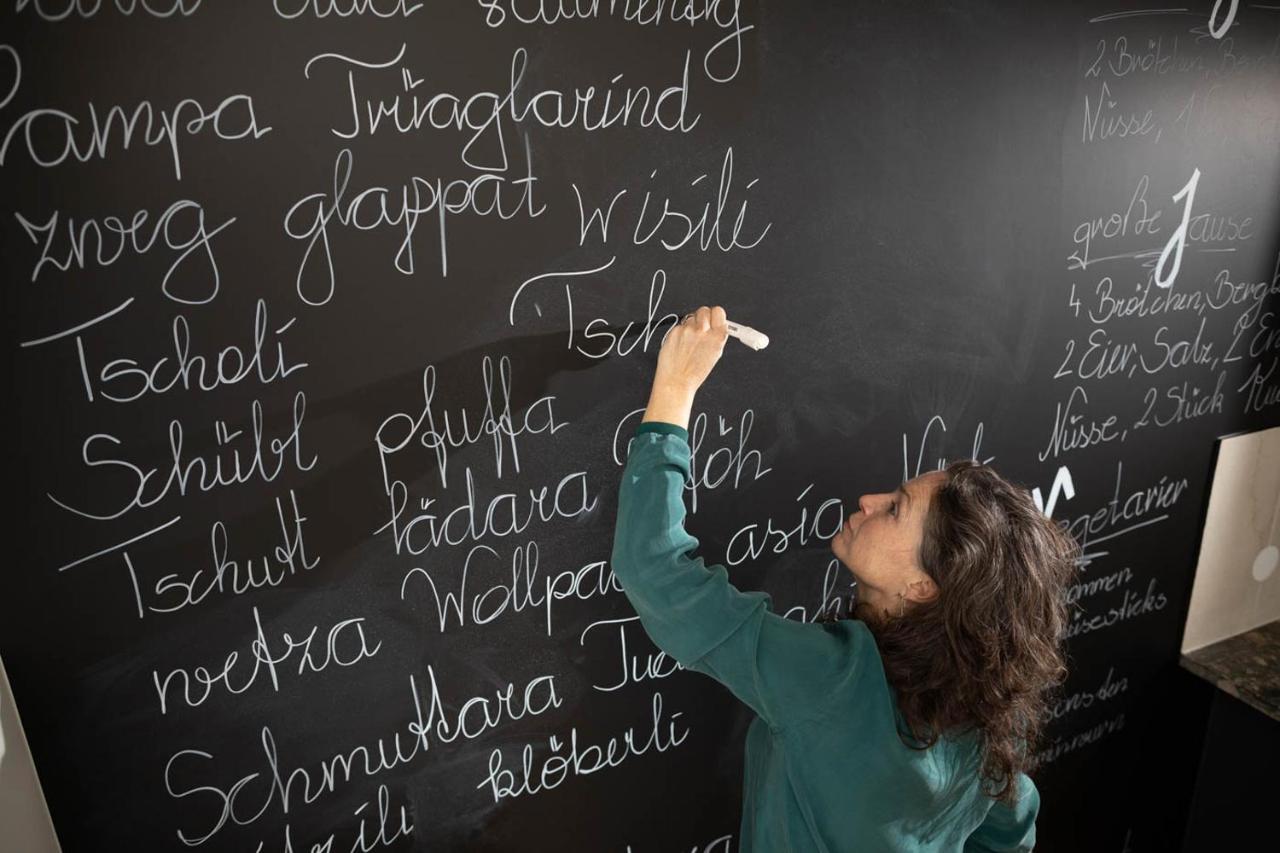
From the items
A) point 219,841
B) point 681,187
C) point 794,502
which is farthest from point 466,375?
point 219,841

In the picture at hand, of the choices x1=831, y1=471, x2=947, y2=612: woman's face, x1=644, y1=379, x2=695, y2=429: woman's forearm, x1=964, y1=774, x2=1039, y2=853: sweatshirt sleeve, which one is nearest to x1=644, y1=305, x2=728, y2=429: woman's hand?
x1=644, y1=379, x2=695, y2=429: woman's forearm

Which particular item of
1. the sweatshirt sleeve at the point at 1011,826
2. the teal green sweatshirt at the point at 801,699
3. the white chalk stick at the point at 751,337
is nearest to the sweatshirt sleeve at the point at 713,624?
the teal green sweatshirt at the point at 801,699

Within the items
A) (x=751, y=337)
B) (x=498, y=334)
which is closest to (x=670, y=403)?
(x=751, y=337)

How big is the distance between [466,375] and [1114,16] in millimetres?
1483

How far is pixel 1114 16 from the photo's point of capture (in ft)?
5.99

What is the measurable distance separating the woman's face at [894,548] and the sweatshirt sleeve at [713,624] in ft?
0.26

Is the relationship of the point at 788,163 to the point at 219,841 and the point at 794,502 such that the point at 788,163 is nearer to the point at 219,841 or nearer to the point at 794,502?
the point at 794,502

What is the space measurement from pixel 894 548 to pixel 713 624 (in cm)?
29

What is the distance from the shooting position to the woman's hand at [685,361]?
1404 mm

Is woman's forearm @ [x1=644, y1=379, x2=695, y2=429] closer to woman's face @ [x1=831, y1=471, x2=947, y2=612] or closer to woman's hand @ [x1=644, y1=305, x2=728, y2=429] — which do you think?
woman's hand @ [x1=644, y1=305, x2=728, y2=429]

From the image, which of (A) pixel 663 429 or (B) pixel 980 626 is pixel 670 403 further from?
(B) pixel 980 626

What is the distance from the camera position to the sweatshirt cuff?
1.36 m

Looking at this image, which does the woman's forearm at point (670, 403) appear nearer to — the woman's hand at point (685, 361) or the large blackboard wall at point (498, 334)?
the woman's hand at point (685, 361)

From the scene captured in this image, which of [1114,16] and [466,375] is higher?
[1114,16]
